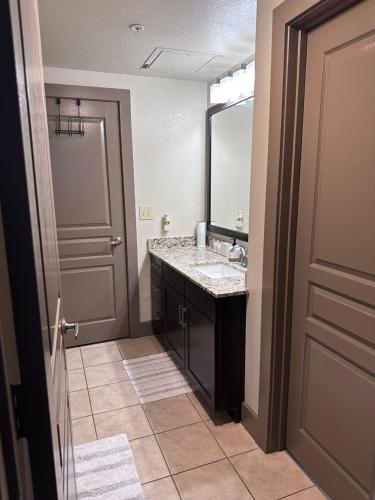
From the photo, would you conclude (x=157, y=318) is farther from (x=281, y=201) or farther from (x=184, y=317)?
(x=281, y=201)

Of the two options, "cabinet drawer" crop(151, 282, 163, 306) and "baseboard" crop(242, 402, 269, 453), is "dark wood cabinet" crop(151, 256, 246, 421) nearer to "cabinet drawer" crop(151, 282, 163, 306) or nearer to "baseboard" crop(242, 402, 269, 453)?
"baseboard" crop(242, 402, 269, 453)

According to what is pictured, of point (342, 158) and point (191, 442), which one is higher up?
point (342, 158)

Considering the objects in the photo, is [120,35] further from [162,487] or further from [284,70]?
[162,487]

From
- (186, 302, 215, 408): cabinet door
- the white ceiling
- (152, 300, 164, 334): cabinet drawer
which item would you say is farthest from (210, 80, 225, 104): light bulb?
(152, 300, 164, 334): cabinet drawer

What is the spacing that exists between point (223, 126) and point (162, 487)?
8.38 feet

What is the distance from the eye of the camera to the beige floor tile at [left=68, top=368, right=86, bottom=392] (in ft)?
8.11

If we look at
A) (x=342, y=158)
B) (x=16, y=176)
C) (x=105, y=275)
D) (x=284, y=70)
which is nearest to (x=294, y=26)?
(x=284, y=70)

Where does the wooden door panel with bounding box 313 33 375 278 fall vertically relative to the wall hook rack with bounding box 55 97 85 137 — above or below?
below

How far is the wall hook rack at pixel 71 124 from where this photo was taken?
2.72m

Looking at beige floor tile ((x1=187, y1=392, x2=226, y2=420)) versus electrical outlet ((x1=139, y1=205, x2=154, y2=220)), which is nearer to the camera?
beige floor tile ((x1=187, y1=392, x2=226, y2=420))

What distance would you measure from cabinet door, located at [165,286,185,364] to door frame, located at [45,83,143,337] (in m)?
0.50

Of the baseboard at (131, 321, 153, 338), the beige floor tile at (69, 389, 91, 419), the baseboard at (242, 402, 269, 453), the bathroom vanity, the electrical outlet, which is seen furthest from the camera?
the baseboard at (131, 321, 153, 338)

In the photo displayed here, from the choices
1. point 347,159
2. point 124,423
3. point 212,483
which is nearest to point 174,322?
point 124,423

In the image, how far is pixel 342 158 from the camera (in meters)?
1.34
